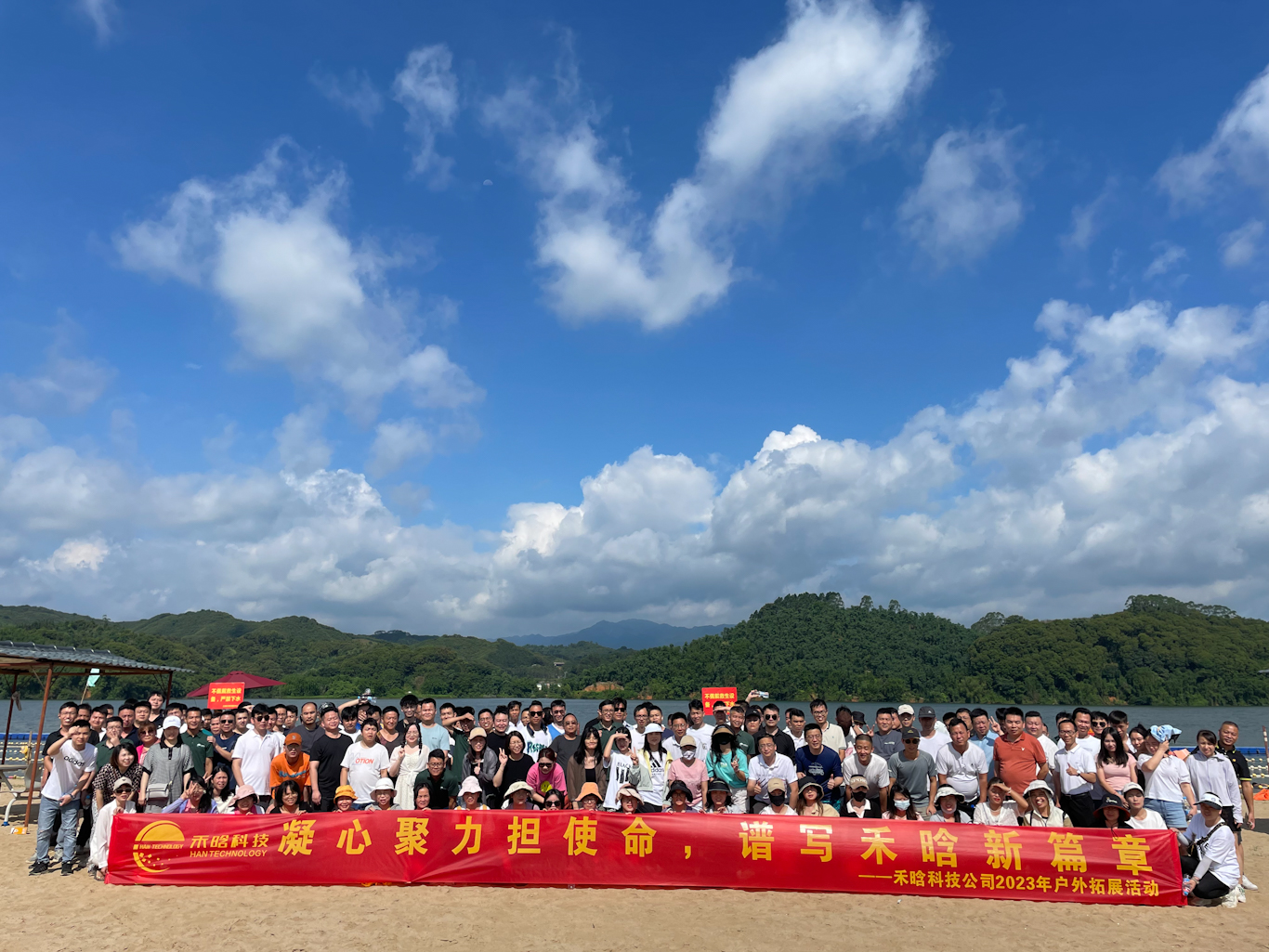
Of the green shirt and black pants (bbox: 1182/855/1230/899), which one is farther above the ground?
the green shirt

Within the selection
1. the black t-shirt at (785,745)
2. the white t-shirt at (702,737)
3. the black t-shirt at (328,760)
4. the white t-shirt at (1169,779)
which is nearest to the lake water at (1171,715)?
the white t-shirt at (702,737)

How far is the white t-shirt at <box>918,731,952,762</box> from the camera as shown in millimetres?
9445

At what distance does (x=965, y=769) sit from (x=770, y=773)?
7.63ft

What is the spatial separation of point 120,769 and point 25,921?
2.12 metres

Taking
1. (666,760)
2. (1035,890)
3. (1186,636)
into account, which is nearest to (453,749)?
(666,760)

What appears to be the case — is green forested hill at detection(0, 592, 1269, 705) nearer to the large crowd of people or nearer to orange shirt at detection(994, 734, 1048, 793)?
the large crowd of people

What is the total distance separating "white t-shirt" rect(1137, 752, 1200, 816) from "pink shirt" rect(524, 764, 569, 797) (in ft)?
23.7

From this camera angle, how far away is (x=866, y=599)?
11812 centimetres

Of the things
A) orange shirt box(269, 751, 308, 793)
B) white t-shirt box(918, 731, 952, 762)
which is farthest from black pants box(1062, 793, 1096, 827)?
orange shirt box(269, 751, 308, 793)

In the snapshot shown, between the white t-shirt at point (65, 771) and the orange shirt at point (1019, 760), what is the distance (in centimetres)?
1109

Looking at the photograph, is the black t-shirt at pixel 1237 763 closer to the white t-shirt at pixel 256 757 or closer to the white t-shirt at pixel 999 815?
the white t-shirt at pixel 999 815

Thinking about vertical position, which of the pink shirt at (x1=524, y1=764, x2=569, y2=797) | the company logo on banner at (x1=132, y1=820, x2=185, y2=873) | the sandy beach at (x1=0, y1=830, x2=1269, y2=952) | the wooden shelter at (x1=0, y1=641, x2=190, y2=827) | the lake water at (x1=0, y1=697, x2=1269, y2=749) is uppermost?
the wooden shelter at (x1=0, y1=641, x2=190, y2=827)

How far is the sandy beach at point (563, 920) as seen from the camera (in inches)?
277

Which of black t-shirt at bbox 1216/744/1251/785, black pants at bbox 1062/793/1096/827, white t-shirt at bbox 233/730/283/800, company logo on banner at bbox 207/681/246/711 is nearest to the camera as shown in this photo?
black pants at bbox 1062/793/1096/827
